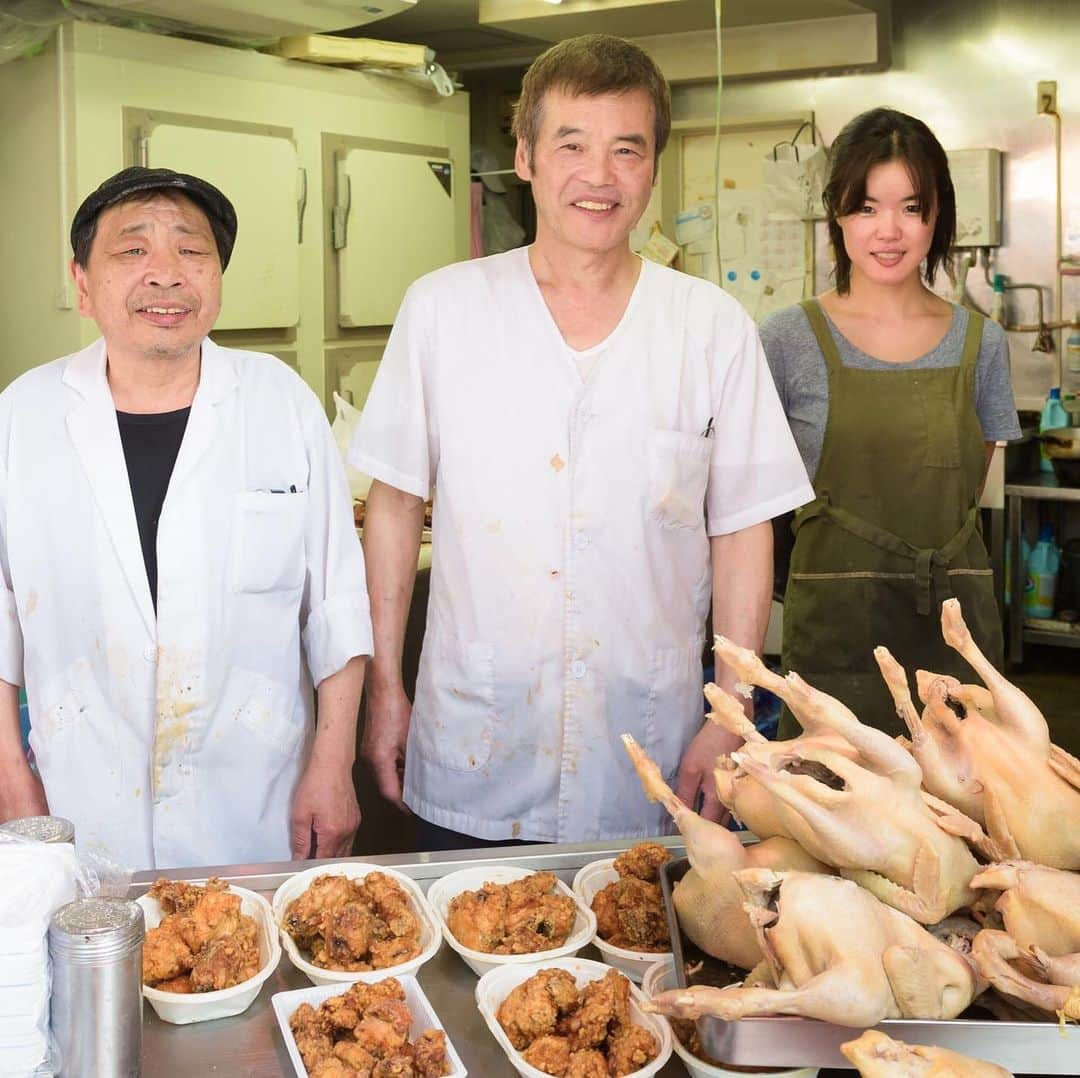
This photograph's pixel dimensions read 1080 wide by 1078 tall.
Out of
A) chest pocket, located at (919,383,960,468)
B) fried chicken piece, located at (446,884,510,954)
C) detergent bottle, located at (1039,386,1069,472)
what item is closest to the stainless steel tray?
fried chicken piece, located at (446,884,510,954)

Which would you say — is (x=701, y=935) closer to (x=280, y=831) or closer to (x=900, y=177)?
(x=280, y=831)

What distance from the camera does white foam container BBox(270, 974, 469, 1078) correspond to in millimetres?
1162

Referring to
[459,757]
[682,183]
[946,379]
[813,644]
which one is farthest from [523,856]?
[682,183]

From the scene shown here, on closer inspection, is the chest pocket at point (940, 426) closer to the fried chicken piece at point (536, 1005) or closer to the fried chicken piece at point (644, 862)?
the fried chicken piece at point (644, 862)

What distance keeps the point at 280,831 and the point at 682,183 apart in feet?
15.3

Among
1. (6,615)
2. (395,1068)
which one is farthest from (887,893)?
(6,615)

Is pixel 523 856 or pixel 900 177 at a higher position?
pixel 900 177

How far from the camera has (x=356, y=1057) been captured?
1112 mm

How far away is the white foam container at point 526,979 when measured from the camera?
1123 millimetres

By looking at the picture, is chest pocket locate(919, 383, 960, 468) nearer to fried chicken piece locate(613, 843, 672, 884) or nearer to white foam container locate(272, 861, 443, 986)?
fried chicken piece locate(613, 843, 672, 884)

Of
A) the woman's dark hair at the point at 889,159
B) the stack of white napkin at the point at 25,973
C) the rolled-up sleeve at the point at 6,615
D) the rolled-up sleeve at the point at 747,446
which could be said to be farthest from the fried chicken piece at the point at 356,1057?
the woman's dark hair at the point at 889,159

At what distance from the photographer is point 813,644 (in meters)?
2.73

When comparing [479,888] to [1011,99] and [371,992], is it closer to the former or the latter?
[371,992]

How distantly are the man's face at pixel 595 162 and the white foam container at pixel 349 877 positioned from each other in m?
1.03
